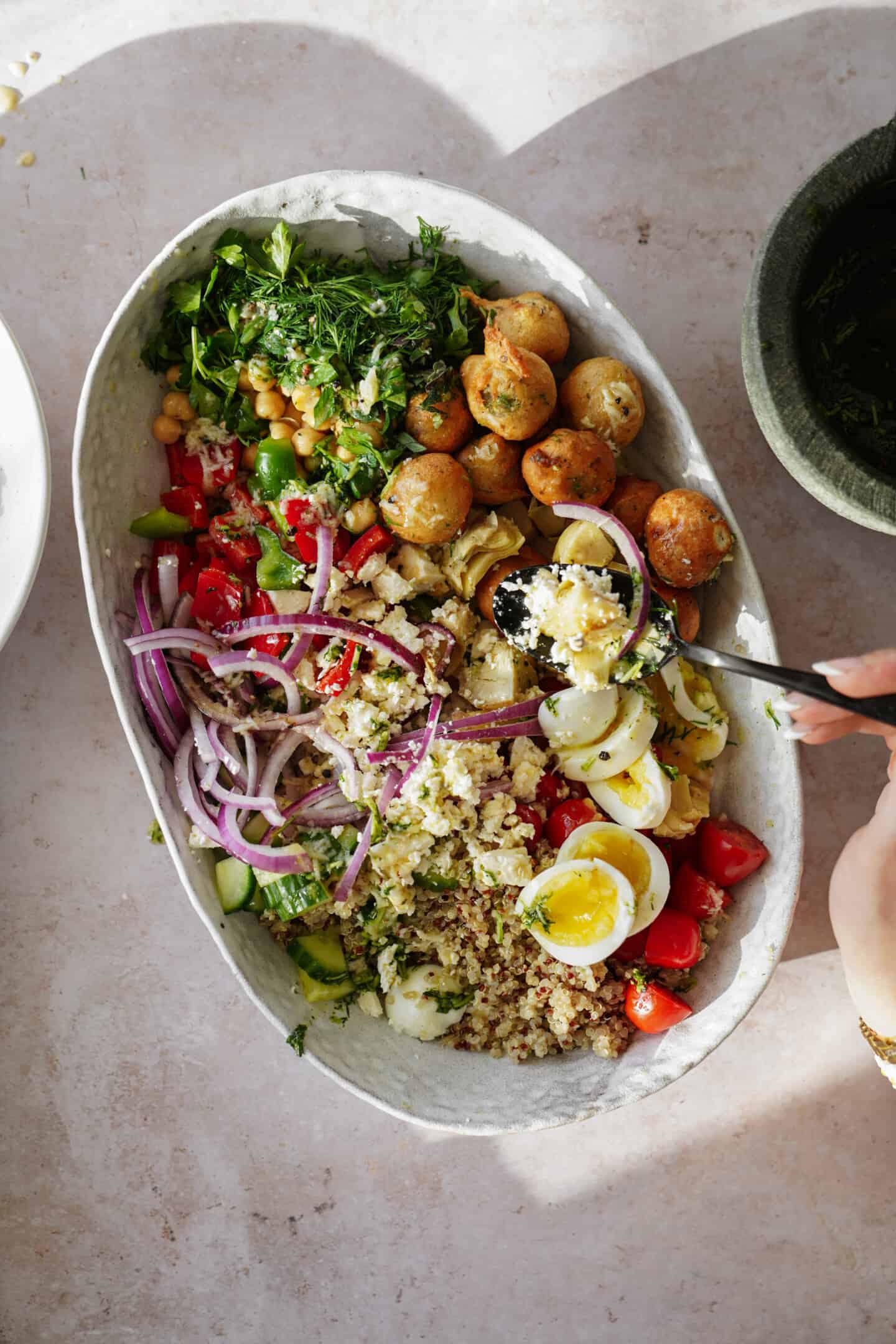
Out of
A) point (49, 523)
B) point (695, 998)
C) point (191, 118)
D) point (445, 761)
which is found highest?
point (191, 118)

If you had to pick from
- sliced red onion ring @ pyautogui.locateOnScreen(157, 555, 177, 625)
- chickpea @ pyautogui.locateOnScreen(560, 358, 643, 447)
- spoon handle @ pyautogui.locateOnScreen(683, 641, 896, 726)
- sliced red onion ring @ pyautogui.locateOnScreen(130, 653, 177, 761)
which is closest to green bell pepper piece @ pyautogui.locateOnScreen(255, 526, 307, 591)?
sliced red onion ring @ pyautogui.locateOnScreen(157, 555, 177, 625)

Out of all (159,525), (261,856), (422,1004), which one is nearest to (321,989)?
(422,1004)

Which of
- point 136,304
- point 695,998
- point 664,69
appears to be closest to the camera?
point 136,304

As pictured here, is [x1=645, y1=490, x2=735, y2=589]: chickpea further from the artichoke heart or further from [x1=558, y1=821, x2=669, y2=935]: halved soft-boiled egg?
[x1=558, y1=821, x2=669, y2=935]: halved soft-boiled egg

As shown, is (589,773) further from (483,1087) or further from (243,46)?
(243,46)

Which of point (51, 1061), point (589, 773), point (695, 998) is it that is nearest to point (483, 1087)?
point (695, 998)

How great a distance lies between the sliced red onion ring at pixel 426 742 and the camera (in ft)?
6.01

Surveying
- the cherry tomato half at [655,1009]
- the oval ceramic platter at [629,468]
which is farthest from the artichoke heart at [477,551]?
the cherry tomato half at [655,1009]

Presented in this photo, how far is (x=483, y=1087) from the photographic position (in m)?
1.89

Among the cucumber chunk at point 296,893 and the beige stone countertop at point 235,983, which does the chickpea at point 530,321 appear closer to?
the beige stone countertop at point 235,983

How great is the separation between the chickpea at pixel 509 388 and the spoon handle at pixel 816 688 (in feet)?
1.89

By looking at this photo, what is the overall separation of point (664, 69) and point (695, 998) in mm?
2030

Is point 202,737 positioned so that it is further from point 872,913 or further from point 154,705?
point 872,913

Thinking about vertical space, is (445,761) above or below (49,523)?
below
